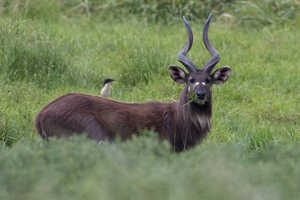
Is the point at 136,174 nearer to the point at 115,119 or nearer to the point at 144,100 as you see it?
the point at 115,119

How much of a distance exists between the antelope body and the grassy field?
1.08ft

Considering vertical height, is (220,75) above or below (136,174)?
above

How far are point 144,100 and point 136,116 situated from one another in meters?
2.19

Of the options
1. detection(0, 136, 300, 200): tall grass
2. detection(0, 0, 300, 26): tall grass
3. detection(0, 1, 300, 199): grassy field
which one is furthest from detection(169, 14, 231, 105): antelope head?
detection(0, 0, 300, 26): tall grass

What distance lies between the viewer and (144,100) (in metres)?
8.95

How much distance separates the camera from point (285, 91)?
966 cm

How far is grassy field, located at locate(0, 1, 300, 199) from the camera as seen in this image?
384cm

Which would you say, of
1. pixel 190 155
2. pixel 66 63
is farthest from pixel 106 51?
pixel 190 155

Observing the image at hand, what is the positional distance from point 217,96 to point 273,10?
16.0 ft

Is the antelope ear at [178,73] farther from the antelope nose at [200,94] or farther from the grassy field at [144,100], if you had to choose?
the grassy field at [144,100]

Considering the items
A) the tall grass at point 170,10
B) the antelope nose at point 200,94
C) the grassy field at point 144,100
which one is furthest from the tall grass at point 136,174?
the tall grass at point 170,10

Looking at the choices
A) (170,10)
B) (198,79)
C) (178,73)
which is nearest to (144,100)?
(178,73)

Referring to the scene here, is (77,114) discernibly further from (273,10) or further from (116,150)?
(273,10)

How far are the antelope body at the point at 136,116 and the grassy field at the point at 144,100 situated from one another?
33 cm
